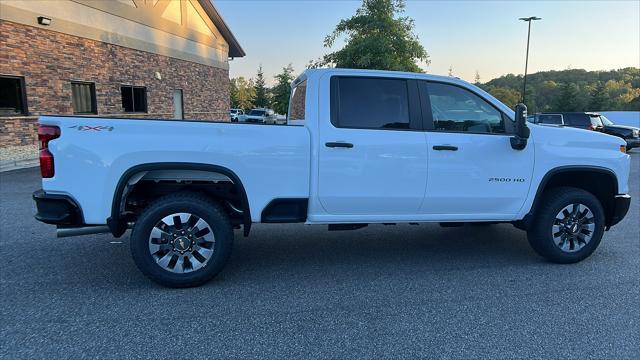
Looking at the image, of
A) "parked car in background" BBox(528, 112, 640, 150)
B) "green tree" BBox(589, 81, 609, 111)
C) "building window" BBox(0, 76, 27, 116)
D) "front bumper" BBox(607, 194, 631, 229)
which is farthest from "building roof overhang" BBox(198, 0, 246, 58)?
"green tree" BBox(589, 81, 609, 111)

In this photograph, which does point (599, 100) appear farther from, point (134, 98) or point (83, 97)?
point (83, 97)

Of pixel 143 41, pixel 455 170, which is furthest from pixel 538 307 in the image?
pixel 143 41

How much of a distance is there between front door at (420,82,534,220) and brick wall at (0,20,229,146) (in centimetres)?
1256

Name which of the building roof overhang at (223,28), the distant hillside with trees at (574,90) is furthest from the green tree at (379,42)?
the distant hillside with trees at (574,90)

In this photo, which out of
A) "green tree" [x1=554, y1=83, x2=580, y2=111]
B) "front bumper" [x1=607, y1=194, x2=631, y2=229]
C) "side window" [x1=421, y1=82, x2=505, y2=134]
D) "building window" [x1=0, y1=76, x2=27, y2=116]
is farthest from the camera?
"green tree" [x1=554, y1=83, x2=580, y2=111]

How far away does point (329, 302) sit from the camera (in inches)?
145

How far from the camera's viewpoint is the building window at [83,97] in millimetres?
14586

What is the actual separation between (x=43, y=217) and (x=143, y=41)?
16275 mm

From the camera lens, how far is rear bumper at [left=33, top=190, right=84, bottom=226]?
12.0ft

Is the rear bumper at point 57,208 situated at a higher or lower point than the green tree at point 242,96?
lower

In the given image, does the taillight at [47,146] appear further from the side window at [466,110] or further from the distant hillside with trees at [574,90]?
the distant hillside with trees at [574,90]

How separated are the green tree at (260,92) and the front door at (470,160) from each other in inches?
2307

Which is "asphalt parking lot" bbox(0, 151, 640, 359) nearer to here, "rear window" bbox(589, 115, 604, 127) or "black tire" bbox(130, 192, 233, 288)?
"black tire" bbox(130, 192, 233, 288)

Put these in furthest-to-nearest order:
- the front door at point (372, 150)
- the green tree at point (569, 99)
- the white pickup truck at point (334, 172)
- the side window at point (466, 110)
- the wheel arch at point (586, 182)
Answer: the green tree at point (569, 99) → the wheel arch at point (586, 182) → the side window at point (466, 110) → the front door at point (372, 150) → the white pickup truck at point (334, 172)
